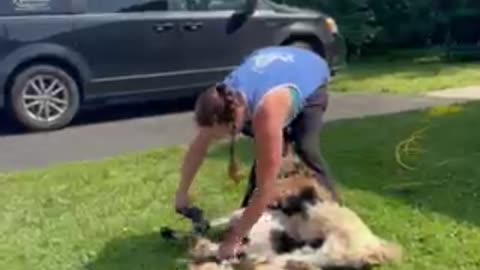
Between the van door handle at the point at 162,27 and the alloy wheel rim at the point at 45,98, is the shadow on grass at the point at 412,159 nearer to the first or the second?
the van door handle at the point at 162,27

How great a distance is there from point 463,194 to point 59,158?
3.74 m

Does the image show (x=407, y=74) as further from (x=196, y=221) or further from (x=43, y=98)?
(x=196, y=221)

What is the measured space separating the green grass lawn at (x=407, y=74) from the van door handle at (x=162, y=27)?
9.10 ft

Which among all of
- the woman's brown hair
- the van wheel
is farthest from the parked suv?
the woman's brown hair

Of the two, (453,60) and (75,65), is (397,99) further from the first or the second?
(453,60)

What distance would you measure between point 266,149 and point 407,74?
977 centimetres

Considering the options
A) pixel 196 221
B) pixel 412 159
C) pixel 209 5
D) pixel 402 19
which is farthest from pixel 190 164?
pixel 402 19

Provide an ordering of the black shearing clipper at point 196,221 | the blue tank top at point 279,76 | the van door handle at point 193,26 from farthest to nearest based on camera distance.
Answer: the van door handle at point 193,26 → the black shearing clipper at point 196,221 → the blue tank top at point 279,76

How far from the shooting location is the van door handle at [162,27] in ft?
33.9

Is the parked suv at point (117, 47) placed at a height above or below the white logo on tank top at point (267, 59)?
below

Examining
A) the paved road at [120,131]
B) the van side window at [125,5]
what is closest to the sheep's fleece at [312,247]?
the paved road at [120,131]

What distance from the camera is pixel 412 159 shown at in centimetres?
730

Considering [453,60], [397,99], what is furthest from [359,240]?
[453,60]

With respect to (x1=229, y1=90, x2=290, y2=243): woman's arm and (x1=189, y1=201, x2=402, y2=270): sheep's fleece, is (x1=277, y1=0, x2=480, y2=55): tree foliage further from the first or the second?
(x1=229, y1=90, x2=290, y2=243): woman's arm
